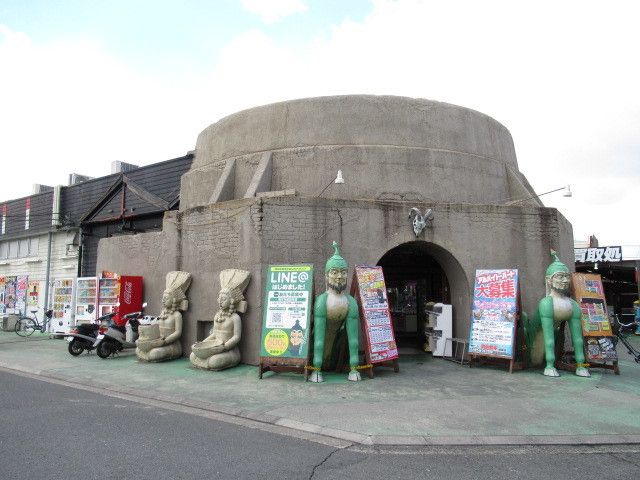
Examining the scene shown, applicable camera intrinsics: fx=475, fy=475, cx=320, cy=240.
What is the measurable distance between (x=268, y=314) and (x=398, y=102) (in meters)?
6.62

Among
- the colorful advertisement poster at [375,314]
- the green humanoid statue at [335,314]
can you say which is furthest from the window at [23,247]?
the colorful advertisement poster at [375,314]

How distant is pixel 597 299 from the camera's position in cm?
1033

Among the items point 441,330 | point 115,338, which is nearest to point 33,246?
point 115,338

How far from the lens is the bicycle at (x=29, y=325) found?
1808 centimetres

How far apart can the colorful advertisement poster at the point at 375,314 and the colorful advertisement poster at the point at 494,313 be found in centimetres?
197

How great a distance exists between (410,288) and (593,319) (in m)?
5.25

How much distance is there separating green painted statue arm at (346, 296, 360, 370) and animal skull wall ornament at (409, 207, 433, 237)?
2618 millimetres

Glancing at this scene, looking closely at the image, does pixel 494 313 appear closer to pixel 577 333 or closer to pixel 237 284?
pixel 577 333

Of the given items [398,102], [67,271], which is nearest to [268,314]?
[398,102]

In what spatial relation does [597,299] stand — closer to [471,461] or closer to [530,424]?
[530,424]

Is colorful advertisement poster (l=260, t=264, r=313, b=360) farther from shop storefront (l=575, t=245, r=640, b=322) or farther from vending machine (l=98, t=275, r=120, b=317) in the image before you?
shop storefront (l=575, t=245, r=640, b=322)

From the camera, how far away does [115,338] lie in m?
11.8

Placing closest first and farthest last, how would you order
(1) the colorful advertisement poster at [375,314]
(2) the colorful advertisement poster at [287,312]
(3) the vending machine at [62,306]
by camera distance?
1. (2) the colorful advertisement poster at [287,312]
2. (1) the colorful advertisement poster at [375,314]
3. (3) the vending machine at [62,306]

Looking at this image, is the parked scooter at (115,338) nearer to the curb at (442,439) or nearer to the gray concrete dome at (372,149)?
the gray concrete dome at (372,149)
